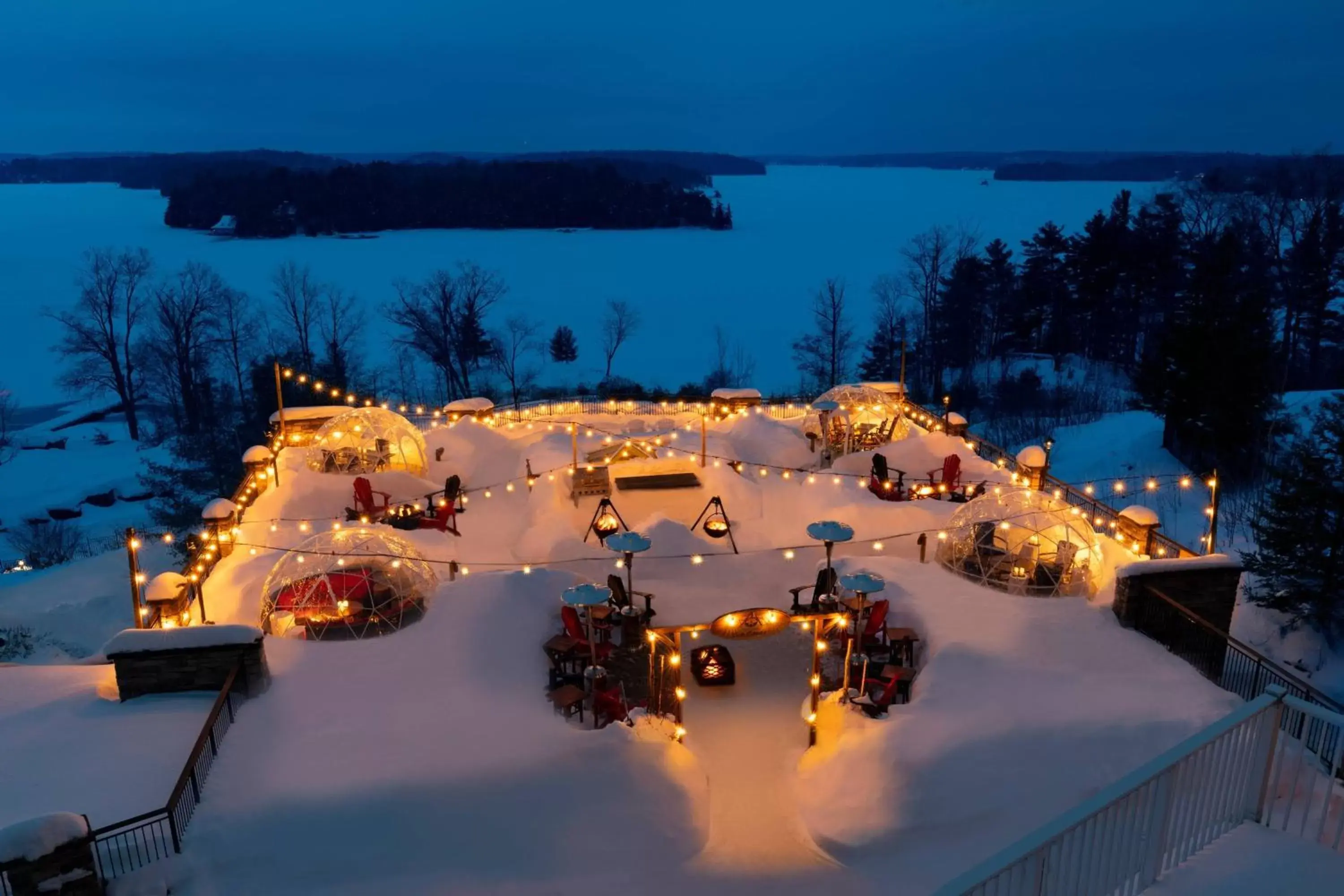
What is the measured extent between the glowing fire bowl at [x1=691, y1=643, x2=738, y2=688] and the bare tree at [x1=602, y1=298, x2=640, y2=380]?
30.4 m

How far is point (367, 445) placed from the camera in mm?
20828

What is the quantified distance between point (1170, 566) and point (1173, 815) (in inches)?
269

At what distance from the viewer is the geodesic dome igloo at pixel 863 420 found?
22766 millimetres

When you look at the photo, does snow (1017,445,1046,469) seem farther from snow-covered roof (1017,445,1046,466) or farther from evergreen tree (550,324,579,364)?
evergreen tree (550,324,579,364)

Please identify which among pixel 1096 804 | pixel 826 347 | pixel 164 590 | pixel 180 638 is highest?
pixel 1096 804

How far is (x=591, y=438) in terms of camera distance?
23.4 metres

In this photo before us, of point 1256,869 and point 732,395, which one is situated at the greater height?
point 1256,869

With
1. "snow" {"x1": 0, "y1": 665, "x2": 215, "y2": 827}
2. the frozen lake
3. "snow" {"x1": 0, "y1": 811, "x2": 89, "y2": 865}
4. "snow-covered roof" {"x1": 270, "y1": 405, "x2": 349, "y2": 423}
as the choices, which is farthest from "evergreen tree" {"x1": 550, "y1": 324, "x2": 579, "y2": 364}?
"snow" {"x1": 0, "y1": 811, "x2": 89, "y2": 865}

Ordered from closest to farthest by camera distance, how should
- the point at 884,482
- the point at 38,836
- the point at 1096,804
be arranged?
the point at 1096,804 → the point at 38,836 → the point at 884,482

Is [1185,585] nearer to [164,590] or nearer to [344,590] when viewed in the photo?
[344,590]

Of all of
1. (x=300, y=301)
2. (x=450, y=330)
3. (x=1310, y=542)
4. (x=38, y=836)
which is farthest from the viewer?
(x=300, y=301)

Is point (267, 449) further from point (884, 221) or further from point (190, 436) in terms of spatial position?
point (884, 221)

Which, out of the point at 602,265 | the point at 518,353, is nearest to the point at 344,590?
the point at 518,353

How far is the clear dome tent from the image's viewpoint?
22750mm
